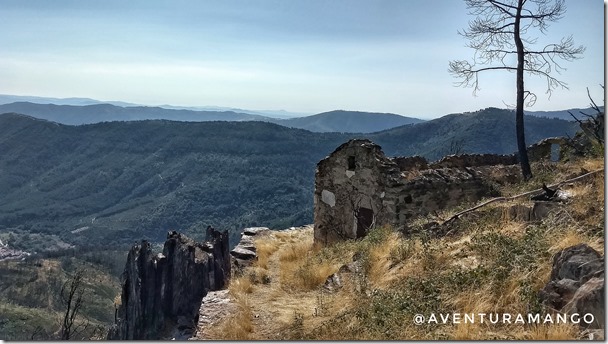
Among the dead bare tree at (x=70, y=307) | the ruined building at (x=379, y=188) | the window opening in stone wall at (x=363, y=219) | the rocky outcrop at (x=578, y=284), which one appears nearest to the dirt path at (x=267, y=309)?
the rocky outcrop at (x=578, y=284)

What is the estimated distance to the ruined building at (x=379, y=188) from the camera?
1252 cm

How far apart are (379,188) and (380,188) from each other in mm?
58

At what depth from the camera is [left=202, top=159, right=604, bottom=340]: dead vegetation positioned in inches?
198

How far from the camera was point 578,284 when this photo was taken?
4.48m

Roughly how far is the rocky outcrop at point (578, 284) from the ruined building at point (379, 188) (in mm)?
6989

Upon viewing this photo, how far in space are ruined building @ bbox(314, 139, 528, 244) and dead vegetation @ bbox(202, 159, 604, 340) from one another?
311 centimetres

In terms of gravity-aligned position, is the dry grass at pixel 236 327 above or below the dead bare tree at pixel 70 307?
above

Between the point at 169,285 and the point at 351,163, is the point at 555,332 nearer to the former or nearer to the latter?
the point at 351,163

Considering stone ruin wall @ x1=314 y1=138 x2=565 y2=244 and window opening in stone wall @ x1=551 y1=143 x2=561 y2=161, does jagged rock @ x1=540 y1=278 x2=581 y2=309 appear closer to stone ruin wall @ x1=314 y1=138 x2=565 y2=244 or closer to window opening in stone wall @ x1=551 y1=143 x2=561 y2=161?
stone ruin wall @ x1=314 y1=138 x2=565 y2=244

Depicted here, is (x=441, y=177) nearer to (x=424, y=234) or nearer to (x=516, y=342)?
(x=424, y=234)

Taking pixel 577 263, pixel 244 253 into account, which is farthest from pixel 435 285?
pixel 244 253

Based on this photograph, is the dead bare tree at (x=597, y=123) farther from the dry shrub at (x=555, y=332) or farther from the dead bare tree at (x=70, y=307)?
the dead bare tree at (x=70, y=307)

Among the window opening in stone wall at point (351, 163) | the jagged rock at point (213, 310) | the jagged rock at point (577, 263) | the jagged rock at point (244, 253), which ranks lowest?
the jagged rock at point (244, 253)

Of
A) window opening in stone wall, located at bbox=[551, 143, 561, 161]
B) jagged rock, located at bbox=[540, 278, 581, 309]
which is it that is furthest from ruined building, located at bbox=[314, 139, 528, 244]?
jagged rock, located at bbox=[540, 278, 581, 309]
